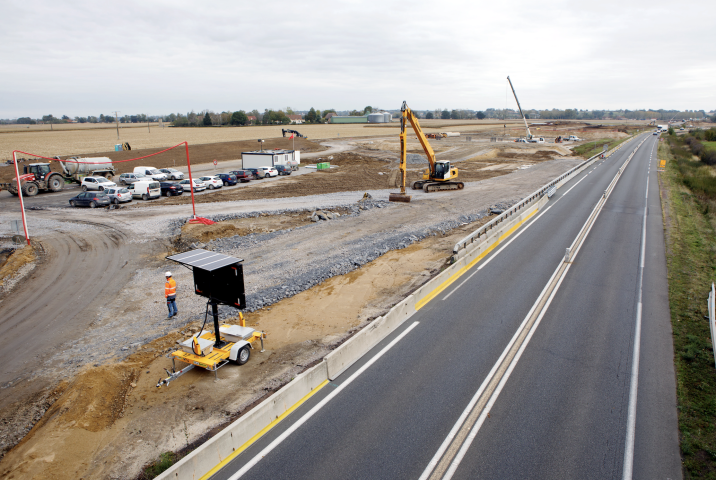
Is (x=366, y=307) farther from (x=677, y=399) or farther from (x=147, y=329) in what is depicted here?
(x=677, y=399)

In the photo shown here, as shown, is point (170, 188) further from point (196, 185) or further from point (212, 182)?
point (212, 182)

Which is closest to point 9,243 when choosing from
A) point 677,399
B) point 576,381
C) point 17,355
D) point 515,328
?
point 17,355

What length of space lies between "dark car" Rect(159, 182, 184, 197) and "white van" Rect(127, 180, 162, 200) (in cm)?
74

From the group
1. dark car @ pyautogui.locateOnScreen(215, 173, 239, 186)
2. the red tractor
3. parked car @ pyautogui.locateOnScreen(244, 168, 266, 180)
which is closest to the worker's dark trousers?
dark car @ pyautogui.locateOnScreen(215, 173, 239, 186)

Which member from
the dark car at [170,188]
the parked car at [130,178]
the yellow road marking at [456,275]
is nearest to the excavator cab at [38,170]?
the parked car at [130,178]

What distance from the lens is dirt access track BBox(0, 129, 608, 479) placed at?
343 inches

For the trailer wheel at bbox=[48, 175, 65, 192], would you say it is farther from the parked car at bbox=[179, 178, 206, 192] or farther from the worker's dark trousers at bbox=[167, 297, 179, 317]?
the worker's dark trousers at bbox=[167, 297, 179, 317]

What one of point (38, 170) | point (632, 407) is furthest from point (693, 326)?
point (38, 170)

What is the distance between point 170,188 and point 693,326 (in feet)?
118

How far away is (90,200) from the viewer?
32312 mm

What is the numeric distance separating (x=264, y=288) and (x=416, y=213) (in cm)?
1599

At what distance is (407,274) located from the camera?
17844 mm

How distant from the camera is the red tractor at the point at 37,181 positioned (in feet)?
120

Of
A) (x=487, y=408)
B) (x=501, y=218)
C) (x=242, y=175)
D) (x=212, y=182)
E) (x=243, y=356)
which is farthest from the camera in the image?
(x=242, y=175)
